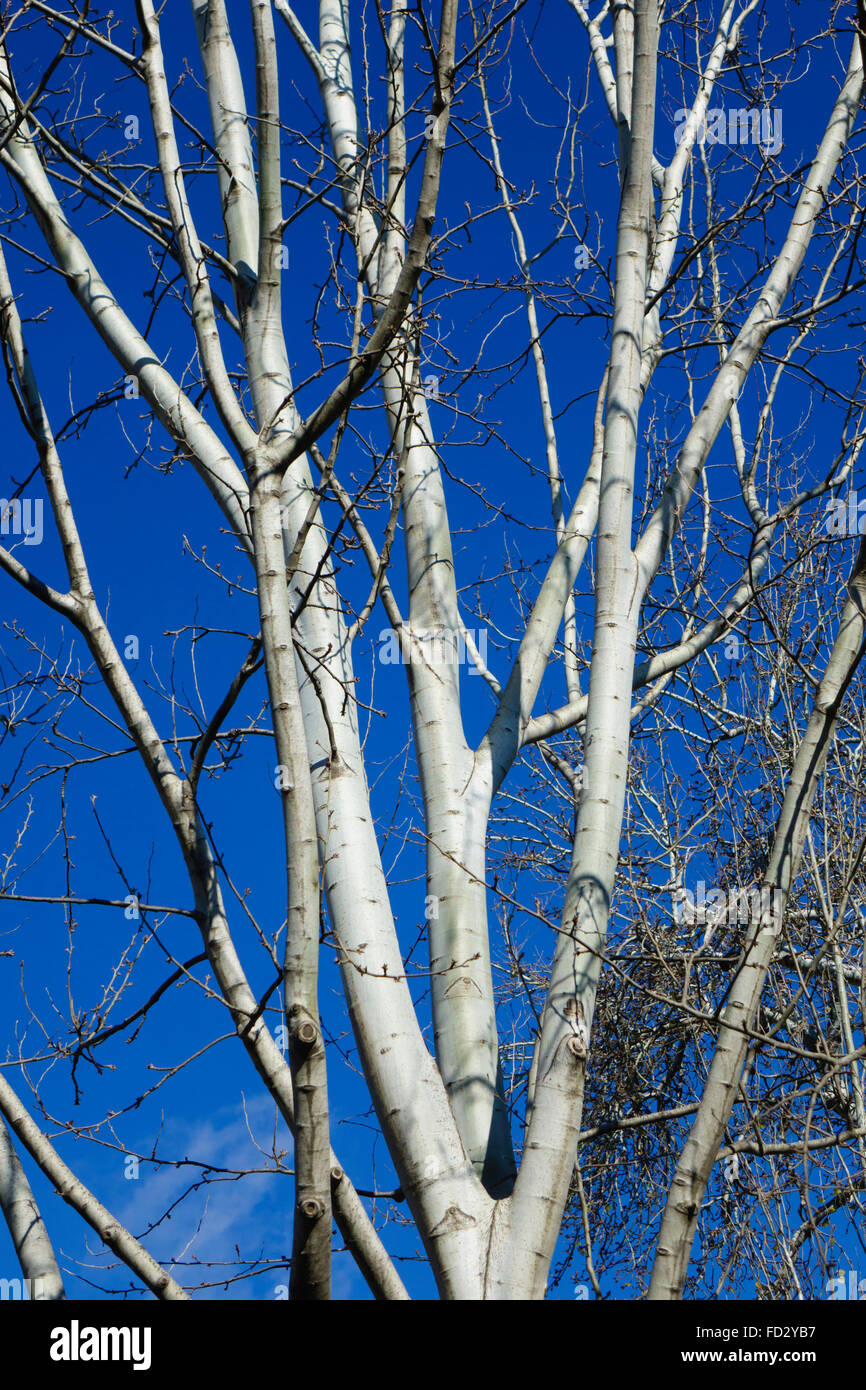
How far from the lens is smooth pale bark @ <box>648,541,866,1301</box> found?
2734 mm

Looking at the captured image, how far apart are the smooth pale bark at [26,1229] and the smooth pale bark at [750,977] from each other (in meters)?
1.42

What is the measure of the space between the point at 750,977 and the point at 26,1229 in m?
1.90

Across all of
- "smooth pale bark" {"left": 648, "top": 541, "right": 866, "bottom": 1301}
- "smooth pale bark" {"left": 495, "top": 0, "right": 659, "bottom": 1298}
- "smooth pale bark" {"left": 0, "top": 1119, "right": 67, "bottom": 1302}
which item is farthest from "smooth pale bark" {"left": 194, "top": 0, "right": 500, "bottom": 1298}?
"smooth pale bark" {"left": 0, "top": 1119, "right": 67, "bottom": 1302}

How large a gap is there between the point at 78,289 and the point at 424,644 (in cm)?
158

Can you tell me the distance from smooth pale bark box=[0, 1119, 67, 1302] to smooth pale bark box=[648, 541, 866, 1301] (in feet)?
4.65

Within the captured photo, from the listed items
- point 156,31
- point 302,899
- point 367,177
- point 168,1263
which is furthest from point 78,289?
point 168,1263

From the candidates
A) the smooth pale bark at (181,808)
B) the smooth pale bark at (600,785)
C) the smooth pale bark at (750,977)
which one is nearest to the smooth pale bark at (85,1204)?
the smooth pale bark at (181,808)

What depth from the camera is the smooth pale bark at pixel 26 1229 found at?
2.77 meters

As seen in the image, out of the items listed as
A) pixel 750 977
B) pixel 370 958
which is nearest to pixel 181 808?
pixel 370 958

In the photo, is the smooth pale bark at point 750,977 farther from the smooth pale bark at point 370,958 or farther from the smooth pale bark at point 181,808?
the smooth pale bark at point 181,808

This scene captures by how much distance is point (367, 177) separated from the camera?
3367 millimetres

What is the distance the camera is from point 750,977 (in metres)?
2.99

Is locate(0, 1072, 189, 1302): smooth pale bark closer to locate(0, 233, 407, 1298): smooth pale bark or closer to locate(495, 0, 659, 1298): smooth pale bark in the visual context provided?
locate(0, 233, 407, 1298): smooth pale bark

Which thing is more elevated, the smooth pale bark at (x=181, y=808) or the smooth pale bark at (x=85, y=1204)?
the smooth pale bark at (x=181, y=808)
